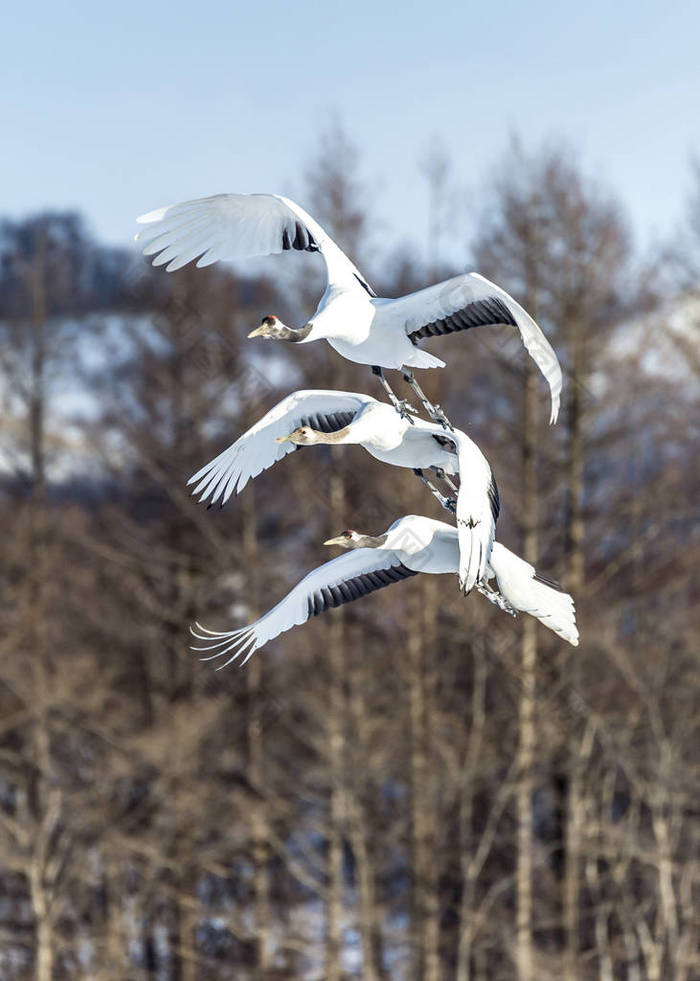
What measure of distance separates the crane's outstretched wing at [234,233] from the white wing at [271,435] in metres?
0.27

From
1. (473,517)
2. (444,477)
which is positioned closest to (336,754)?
(444,477)

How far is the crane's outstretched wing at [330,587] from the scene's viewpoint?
8.57 ft

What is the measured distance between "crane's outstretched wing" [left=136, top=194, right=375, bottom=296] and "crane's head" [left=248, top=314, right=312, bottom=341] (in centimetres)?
23

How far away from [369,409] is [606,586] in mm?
17116

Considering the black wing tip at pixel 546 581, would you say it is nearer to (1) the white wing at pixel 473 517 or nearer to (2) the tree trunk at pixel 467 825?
(1) the white wing at pixel 473 517

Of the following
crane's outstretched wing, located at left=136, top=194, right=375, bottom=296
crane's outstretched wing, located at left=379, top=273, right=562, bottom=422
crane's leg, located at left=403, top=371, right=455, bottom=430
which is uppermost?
crane's outstretched wing, located at left=136, top=194, right=375, bottom=296

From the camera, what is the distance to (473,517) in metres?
1.97

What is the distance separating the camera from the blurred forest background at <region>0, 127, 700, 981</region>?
16234 mm

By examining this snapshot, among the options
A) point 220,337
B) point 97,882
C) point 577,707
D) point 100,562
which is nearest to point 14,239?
point 100,562

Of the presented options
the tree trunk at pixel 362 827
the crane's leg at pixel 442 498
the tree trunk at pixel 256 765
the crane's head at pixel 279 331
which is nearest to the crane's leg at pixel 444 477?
the crane's leg at pixel 442 498

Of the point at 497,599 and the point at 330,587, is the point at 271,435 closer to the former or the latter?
the point at 330,587

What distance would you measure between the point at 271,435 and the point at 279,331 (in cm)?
49

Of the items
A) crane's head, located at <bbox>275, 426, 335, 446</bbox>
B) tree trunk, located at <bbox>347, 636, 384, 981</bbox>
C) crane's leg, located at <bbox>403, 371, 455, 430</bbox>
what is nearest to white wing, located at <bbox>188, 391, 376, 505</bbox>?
crane's leg, located at <bbox>403, 371, 455, 430</bbox>

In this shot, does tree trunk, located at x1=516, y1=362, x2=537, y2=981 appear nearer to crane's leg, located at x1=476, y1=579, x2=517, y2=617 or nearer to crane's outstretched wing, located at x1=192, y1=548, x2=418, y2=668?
crane's outstretched wing, located at x1=192, y1=548, x2=418, y2=668
